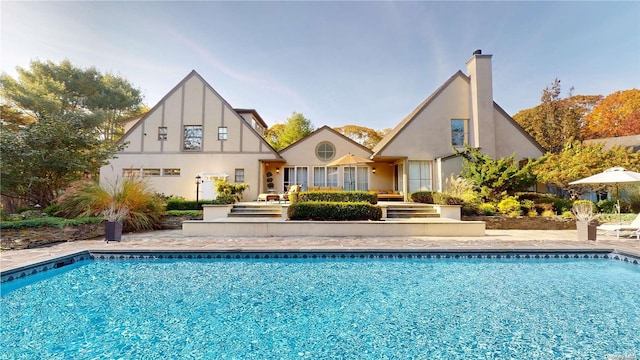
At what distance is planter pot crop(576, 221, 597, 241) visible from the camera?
869cm

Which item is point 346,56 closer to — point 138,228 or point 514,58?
point 514,58

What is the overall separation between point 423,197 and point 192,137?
15.1 metres

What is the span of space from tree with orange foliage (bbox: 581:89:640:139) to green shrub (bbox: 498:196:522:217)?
2723cm

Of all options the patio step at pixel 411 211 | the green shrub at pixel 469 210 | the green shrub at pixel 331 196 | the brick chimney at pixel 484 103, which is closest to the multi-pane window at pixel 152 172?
the green shrub at pixel 331 196

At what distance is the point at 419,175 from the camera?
1723cm

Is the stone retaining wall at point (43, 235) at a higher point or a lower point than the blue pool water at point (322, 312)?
higher

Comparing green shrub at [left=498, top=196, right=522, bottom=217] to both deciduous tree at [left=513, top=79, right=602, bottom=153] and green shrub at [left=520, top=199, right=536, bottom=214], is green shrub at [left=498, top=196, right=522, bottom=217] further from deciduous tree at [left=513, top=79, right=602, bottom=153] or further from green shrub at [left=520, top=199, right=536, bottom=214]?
deciduous tree at [left=513, top=79, right=602, bottom=153]

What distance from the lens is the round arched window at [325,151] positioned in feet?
64.3

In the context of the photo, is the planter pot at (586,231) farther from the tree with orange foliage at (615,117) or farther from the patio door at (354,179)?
the tree with orange foliage at (615,117)

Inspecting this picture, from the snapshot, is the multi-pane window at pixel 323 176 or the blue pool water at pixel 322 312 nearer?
the blue pool water at pixel 322 312

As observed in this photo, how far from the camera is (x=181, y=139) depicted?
60.3ft

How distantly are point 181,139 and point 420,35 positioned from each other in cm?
1624

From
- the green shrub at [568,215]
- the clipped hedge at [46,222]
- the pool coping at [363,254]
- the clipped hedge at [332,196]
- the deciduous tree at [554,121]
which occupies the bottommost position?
the pool coping at [363,254]

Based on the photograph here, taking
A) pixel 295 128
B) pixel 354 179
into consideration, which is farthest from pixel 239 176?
pixel 295 128
